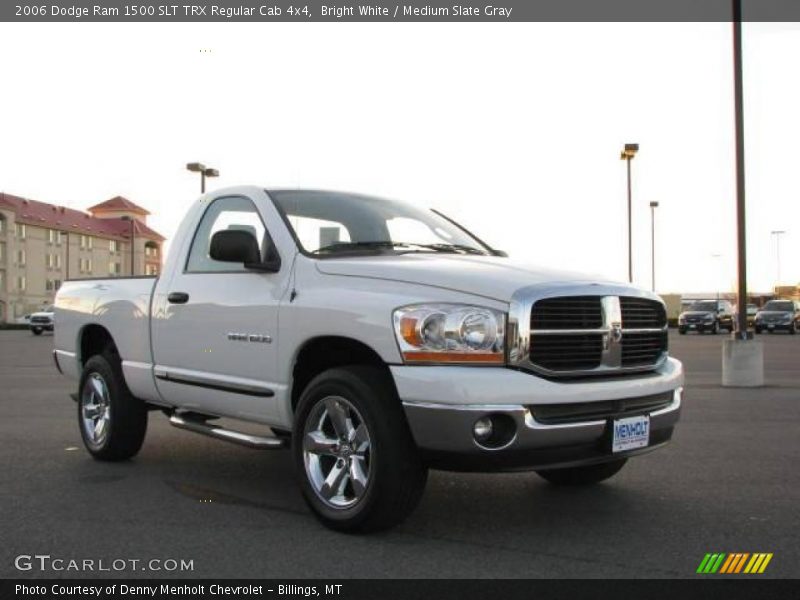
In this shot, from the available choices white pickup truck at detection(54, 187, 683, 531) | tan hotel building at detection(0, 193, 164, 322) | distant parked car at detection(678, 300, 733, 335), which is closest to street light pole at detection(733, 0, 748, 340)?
white pickup truck at detection(54, 187, 683, 531)

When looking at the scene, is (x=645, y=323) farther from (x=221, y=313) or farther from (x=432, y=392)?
(x=221, y=313)

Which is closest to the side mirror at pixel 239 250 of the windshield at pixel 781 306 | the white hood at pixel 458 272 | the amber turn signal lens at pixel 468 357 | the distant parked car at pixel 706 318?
the white hood at pixel 458 272

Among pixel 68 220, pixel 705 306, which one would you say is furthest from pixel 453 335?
pixel 68 220

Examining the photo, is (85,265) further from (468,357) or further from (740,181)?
(468,357)

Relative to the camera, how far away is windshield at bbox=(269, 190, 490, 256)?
5.41 m

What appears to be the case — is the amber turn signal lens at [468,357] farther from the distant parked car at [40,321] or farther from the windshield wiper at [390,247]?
the distant parked car at [40,321]

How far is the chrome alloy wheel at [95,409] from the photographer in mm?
6736

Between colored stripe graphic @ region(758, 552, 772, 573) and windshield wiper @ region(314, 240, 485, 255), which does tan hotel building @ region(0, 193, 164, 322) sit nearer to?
windshield wiper @ region(314, 240, 485, 255)

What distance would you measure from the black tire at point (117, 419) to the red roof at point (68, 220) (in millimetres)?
88348

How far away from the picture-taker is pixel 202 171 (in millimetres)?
25203

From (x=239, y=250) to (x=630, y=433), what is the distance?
8.14 ft

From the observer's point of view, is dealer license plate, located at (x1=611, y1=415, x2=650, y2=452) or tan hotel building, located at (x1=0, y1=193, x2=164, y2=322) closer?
dealer license plate, located at (x1=611, y1=415, x2=650, y2=452)

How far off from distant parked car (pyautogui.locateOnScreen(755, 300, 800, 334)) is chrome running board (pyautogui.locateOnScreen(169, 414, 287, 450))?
134 ft
